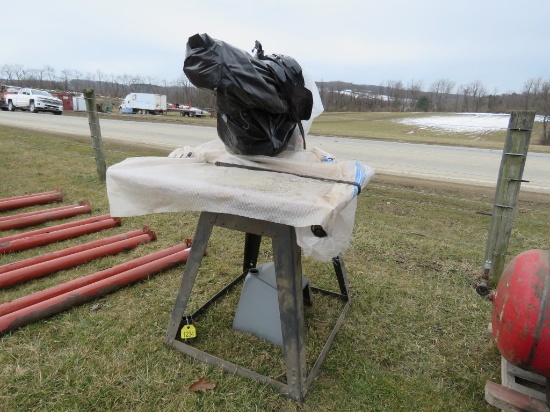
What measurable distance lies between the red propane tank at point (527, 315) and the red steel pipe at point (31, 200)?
15.9 feet

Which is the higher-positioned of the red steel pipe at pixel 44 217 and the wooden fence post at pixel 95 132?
the wooden fence post at pixel 95 132

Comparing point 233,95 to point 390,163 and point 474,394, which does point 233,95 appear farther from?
point 390,163

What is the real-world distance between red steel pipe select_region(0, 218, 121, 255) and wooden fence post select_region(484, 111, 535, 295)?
3485mm

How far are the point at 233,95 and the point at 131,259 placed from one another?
7.12 ft

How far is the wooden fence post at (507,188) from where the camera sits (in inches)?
105

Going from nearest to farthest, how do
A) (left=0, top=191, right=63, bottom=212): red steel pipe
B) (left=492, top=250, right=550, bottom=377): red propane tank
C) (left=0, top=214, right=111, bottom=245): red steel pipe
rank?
(left=492, top=250, right=550, bottom=377): red propane tank, (left=0, top=214, right=111, bottom=245): red steel pipe, (left=0, top=191, right=63, bottom=212): red steel pipe

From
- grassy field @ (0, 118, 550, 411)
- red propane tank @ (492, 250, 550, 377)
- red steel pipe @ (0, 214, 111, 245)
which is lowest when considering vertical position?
grassy field @ (0, 118, 550, 411)

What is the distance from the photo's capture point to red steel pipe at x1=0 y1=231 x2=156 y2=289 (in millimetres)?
2699

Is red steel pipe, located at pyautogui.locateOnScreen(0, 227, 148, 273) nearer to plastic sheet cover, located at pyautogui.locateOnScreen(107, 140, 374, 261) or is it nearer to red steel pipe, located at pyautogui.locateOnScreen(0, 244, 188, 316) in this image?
red steel pipe, located at pyautogui.locateOnScreen(0, 244, 188, 316)

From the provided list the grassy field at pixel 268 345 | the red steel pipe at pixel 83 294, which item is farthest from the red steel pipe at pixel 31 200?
the red steel pipe at pixel 83 294

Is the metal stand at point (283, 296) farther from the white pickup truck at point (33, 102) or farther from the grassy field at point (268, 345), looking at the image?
the white pickup truck at point (33, 102)

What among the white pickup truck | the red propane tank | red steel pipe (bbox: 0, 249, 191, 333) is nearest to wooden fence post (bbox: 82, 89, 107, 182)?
red steel pipe (bbox: 0, 249, 191, 333)

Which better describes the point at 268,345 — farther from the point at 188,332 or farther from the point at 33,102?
the point at 33,102

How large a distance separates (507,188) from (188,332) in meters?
2.48
